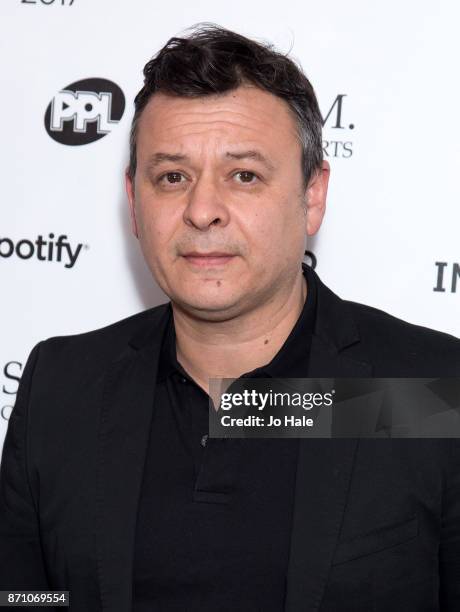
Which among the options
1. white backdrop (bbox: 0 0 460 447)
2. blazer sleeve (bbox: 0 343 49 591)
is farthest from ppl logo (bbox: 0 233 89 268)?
blazer sleeve (bbox: 0 343 49 591)

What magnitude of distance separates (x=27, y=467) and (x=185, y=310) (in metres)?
0.54

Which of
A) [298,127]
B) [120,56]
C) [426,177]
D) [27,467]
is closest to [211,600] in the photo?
[27,467]

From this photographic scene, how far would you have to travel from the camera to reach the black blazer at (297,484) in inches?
69.4

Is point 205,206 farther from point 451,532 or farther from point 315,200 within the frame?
point 451,532

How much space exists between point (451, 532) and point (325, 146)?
3.56 feet

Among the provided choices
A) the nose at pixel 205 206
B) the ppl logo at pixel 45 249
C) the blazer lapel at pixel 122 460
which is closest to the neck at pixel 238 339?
the blazer lapel at pixel 122 460

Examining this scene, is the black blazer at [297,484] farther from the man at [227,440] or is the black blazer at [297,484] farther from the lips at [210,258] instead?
the lips at [210,258]

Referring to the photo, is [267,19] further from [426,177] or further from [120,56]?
[426,177]

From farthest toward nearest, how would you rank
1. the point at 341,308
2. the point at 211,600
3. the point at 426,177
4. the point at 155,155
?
the point at 426,177, the point at 341,308, the point at 155,155, the point at 211,600

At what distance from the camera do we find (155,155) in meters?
1.87

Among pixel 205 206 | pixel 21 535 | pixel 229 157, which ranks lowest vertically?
pixel 21 535

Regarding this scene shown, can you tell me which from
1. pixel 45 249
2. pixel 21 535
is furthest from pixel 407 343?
pixel 45 249

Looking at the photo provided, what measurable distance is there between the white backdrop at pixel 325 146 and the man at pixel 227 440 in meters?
0.35

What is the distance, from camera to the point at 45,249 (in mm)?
2510
